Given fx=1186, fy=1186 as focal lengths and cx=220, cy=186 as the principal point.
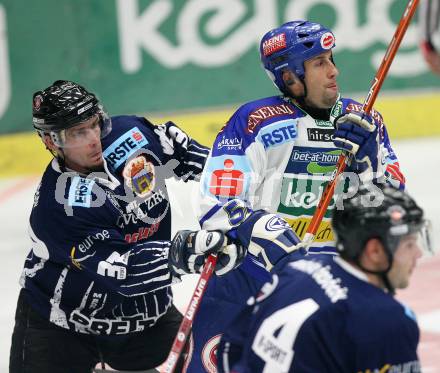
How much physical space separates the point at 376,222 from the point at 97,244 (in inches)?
59.5

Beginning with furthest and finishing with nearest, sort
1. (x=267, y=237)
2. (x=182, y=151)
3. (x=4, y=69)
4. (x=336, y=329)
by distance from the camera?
(x=4, y=69)
(x=182, y=151)
(x=267, y=237)
(x=336, y=329)

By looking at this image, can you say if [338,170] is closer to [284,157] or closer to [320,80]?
[284,157]

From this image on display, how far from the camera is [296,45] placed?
419cm

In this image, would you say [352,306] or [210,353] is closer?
[352,306]

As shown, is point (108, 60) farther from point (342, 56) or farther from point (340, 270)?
point (340, 270)

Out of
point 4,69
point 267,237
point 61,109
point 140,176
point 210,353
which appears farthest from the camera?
point 4,69

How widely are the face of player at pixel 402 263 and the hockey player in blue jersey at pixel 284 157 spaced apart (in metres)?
1.11

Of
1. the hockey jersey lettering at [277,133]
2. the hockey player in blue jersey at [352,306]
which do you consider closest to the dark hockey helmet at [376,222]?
the hockey player in blue jersey at [352,306]

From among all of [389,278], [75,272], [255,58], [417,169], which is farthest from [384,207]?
[255,58]

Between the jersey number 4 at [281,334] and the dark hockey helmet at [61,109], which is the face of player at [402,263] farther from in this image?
the dark hockey helmet at [61,109]

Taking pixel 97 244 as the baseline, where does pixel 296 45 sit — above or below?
above

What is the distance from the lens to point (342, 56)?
10.1m

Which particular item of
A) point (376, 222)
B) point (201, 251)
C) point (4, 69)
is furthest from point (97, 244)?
point (4, 69)

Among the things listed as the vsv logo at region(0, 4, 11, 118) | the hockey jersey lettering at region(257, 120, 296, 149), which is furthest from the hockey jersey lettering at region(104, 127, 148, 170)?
the vsv logo at region(0, 4, 11, 118)
